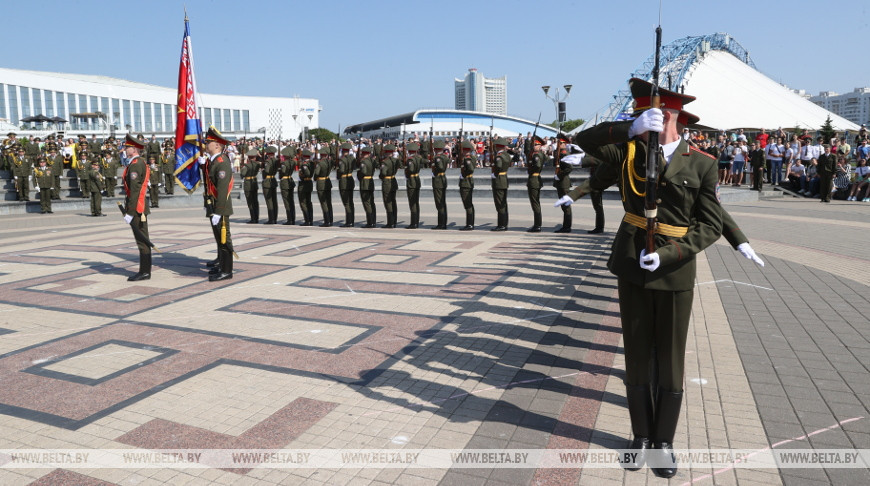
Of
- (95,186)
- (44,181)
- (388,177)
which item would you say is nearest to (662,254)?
(388,177)

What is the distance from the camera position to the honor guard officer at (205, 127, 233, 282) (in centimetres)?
913

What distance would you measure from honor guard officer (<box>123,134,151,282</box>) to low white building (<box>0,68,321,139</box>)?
178ft

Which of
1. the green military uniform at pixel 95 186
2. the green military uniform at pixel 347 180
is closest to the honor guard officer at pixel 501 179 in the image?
the green military uniform at pixel 347 180

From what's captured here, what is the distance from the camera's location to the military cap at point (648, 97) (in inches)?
137

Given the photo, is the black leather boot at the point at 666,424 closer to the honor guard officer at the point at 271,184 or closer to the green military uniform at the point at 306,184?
the green military uniform at the point at 306,184

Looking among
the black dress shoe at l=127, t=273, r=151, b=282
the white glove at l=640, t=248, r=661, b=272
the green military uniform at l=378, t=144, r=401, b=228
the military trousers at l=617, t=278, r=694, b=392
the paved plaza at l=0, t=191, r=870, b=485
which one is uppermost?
the green military uniform at l=378, t=144, r=401, b=228

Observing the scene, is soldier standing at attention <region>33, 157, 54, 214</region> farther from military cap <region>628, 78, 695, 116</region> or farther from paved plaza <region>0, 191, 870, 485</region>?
military cap <region>628, 78, 695, 116</region>

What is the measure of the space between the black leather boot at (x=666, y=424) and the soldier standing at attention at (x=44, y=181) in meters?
23.7

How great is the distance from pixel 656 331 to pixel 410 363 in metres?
2.42

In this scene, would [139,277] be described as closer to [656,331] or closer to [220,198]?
[220,198]

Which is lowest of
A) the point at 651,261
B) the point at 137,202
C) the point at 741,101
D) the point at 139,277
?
the point at 139,277

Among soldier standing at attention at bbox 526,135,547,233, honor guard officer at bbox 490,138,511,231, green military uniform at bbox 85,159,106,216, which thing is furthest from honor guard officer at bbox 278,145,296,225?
green military uniform at bbox 85,159,106,216

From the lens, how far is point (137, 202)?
952cm

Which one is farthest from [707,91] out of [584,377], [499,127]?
[584,377]
